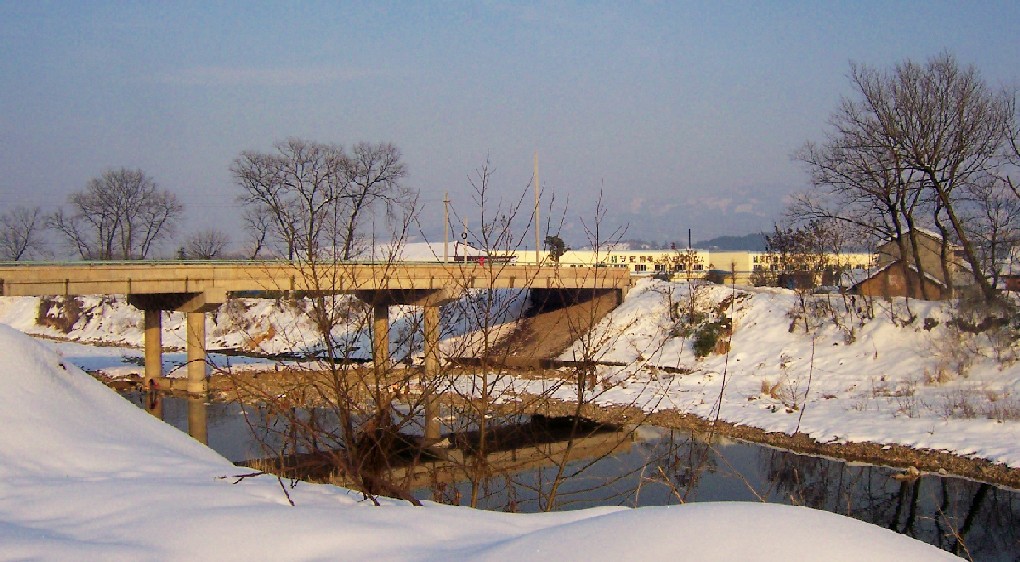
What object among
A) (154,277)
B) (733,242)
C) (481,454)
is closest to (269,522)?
(481,454)

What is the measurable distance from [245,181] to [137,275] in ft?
A: 87.7

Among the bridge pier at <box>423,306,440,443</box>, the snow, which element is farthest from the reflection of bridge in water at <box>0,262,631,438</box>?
the snow

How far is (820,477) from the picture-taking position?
57.6 ft

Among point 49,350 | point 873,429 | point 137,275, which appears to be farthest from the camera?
point 137,275

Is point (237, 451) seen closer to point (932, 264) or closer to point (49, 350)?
point (49, 350)

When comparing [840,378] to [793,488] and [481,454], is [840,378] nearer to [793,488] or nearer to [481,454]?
[793,488]

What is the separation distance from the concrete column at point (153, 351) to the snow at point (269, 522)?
2308cm

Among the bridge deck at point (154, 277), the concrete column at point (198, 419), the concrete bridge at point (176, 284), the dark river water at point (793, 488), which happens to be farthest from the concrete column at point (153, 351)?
the dark river water at point (793, 488)

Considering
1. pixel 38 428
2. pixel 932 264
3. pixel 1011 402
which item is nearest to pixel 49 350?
pixel 38 428

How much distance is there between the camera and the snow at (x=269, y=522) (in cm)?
369

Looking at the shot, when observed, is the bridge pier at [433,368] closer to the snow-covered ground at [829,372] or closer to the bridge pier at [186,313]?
the snow-covered ground at [829,372]

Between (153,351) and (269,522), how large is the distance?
28.0 metres

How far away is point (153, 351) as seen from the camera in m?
30.3

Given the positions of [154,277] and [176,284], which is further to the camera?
[176,284]
